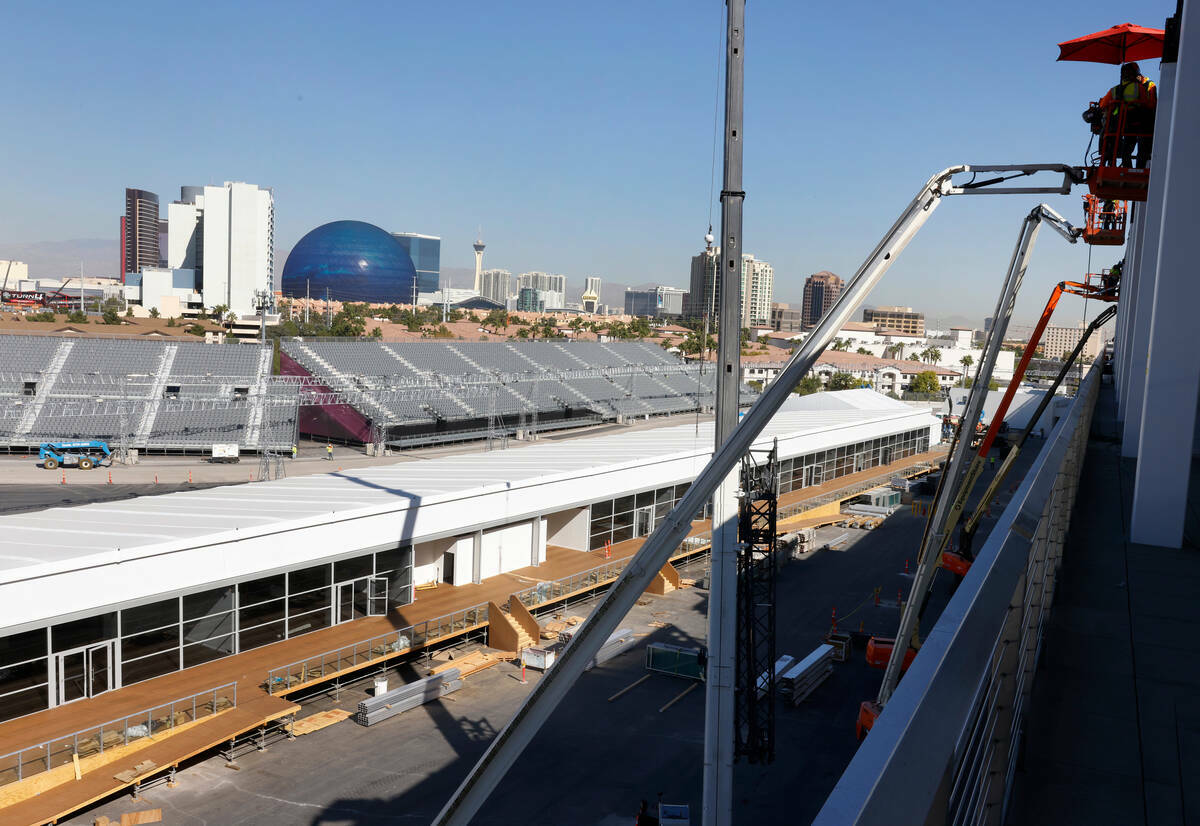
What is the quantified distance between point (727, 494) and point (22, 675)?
11.7m

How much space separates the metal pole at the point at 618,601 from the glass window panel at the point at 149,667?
12079 mm

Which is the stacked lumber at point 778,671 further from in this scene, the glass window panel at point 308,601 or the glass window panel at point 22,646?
the glass window panel at point 22,646

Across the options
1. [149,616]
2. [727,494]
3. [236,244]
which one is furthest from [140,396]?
[236,244]

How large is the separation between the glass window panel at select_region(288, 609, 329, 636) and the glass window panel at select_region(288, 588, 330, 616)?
10 cm

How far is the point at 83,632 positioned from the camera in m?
14.2

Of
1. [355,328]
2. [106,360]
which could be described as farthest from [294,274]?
[106,360]

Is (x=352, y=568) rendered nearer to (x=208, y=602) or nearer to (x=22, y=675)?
(x=208, y=602)

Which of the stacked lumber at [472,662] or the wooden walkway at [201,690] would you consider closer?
the wooden walkway at [201,690]

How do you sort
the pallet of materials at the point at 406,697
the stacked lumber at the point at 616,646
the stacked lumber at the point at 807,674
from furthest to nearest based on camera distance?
the stacked lumber at the point at 616,646
the stacked lumber at the point at 807,674
the pallet of materials at the point at 406,697

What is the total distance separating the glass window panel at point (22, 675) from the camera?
1342 centimetres

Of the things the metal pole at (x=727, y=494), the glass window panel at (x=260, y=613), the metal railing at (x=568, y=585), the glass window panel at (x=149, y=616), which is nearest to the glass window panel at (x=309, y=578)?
the glass window panel at (x=260, y=613)

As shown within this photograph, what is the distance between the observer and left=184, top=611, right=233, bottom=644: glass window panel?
15617 mm

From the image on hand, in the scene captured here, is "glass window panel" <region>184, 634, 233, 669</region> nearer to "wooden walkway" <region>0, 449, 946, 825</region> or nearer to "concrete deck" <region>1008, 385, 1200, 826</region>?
"wooden walkway" <region>0, 449, 946, 825</region>

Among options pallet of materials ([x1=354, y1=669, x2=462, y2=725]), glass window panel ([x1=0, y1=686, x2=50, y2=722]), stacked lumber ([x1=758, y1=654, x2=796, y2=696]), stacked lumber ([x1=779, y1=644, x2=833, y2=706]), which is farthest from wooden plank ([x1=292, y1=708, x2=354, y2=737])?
stacked lumber ([x1=779, y1=644, x2=833, y2=706])
